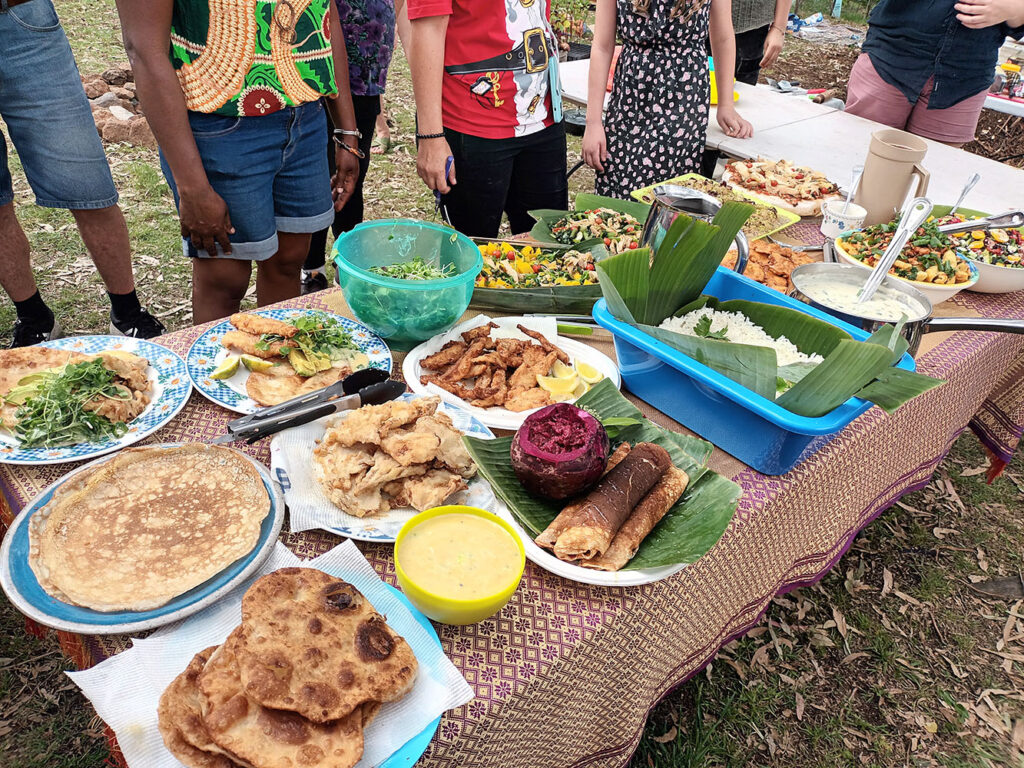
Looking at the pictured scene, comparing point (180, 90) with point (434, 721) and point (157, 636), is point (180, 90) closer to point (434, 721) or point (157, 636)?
point (157, 636)

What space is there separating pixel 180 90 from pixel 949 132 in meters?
4.78

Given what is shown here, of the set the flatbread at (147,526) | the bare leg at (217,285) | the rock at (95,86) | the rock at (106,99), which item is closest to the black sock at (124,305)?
the bare leg at (217,285)

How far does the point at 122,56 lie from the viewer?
8805 millimetres

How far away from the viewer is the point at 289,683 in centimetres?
106

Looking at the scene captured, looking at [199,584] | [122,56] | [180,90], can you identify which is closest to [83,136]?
[180,90]

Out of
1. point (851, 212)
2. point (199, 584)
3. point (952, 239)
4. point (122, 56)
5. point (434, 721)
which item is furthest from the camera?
point (122, 56)

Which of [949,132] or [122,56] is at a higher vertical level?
[949,132]

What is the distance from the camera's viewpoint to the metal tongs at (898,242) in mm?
2164

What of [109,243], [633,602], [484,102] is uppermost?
[484,102]

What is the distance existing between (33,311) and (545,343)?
3.53m

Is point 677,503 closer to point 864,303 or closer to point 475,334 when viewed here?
point 475,334

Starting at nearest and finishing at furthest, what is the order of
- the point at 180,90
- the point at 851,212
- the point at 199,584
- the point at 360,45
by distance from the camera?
the point at 199,584 → the point at 180,90 → the point at 851,212 → the point at 360,45

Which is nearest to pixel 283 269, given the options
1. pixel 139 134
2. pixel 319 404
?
pixel 319 404

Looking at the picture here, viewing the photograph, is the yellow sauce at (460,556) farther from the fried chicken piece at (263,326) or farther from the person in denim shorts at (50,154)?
the person in denim shorts at (50,154)
